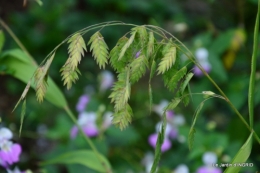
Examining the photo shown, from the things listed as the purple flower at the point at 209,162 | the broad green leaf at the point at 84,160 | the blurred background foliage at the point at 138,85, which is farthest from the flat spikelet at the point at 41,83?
the purple flower at the point at 209,162

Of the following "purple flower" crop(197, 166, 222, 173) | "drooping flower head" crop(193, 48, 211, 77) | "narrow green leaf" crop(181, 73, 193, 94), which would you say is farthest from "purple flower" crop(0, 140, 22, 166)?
"drooping flower head" crop(193, 48, 211, 77)

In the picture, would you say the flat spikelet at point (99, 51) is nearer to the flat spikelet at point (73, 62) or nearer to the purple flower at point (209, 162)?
the flat spikelet at point (73, 62)

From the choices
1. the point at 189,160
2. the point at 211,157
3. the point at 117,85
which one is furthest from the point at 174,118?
the point at 117,85

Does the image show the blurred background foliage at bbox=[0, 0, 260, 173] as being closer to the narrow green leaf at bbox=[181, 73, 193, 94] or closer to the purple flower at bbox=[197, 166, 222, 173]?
the purple flower at bbox=[197, 166, 222, 173]

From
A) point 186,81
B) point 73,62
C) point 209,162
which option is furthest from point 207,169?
point 73,62

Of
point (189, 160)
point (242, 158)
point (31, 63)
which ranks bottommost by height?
point (189, 160)

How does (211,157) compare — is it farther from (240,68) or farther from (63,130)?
Result: (240,68)
